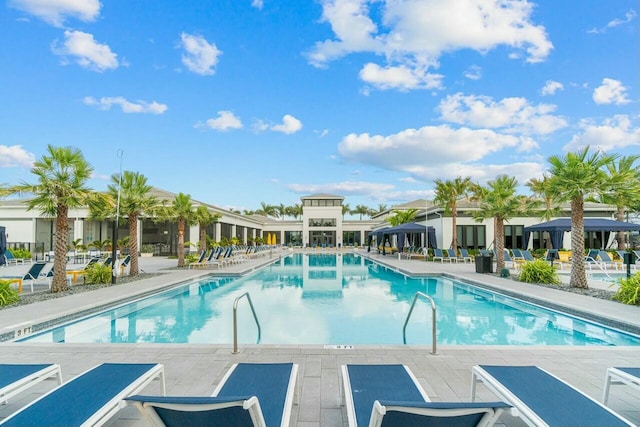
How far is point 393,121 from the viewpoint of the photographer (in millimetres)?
26141

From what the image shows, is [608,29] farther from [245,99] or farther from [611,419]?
[245,99]

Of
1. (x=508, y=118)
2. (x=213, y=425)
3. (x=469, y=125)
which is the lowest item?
(x=213, y=425)

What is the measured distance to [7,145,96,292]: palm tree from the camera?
10695 mm

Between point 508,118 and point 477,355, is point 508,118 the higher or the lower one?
the higher one

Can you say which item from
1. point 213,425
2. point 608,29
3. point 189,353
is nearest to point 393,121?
point 608,29

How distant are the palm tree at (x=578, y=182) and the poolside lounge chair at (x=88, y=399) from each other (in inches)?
469

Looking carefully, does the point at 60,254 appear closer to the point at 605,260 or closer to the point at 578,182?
the point at 578,182

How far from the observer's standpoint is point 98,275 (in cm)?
1291

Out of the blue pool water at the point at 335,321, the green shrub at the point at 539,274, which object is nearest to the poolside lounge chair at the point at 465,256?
the green shrub at the point at 539,274

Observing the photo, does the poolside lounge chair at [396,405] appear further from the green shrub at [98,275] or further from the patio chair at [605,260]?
the patio chair at [605,260]

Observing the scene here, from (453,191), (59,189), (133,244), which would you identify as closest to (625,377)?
(59,189)

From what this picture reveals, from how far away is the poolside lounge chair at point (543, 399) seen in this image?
264cm

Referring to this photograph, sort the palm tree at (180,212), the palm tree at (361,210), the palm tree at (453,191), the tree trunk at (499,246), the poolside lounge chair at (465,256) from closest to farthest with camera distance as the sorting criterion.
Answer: the tree trunk at (499,246) < the palm tree at (180,212) < the poolside lounge chair at (465,256) < the palm tree at (453,191) < the palm tree at (361,210)

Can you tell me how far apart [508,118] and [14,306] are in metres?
18.8
